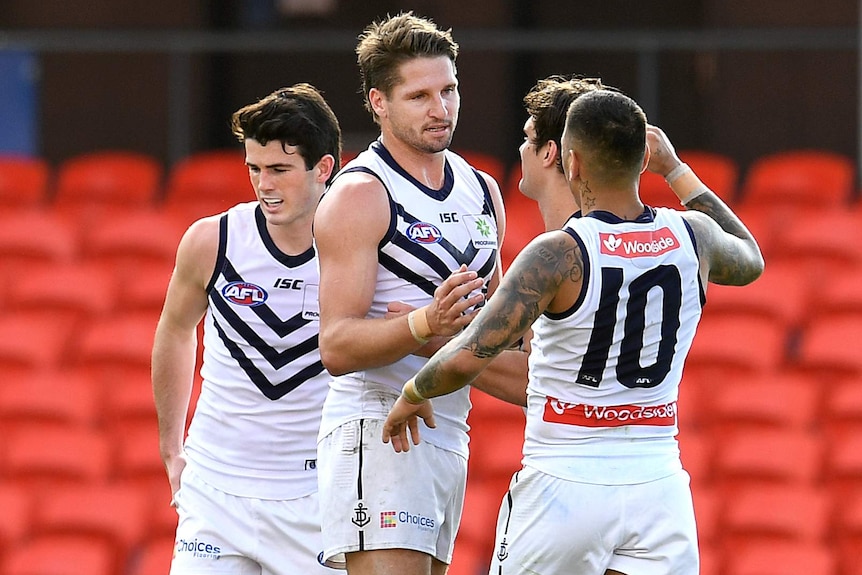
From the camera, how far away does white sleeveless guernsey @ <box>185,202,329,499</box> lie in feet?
15.4

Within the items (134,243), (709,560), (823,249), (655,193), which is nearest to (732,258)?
(709,560)

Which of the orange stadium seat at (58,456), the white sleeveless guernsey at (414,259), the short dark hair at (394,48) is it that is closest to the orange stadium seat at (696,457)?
the orange stadium seat at (58,456)

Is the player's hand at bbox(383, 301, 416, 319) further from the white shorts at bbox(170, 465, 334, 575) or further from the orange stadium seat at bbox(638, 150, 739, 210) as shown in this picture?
the orange stadium seat at bbox(638, 150, 739, 210)

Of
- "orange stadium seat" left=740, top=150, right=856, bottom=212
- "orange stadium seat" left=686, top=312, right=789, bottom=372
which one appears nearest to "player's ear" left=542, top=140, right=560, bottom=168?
"orange stadium seat" left=686, top=312, right=789, bottom=372

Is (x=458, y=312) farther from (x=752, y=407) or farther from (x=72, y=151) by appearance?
(x=72, y=151)

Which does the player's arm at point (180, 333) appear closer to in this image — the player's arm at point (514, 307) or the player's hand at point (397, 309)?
the player's hand at point (397, 309)

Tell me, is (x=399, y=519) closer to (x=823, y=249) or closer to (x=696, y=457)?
(x=696, y=457)

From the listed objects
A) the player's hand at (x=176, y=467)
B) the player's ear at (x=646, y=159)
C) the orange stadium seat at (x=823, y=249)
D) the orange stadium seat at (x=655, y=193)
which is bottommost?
the player's hand at (x=176, y=467)

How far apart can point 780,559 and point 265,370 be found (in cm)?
299

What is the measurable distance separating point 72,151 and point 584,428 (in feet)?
31.4

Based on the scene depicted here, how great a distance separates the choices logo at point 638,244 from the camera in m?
3.71

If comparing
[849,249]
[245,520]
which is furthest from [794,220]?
[245,520]

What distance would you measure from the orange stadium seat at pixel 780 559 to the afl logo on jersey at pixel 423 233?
3193 millimetres

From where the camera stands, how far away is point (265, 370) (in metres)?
4.71
